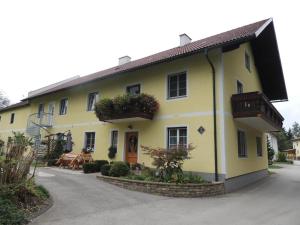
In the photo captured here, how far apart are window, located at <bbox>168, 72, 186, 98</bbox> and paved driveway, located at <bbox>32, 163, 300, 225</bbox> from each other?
5.15 metres

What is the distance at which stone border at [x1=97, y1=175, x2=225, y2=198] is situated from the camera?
30.8 ft

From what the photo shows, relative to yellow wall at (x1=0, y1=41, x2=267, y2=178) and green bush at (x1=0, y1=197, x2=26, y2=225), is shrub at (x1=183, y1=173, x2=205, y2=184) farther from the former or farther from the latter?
green bush at (x1=0, y1=197, x2=26, y2=225)

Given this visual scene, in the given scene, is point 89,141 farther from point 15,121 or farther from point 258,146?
point 15,121

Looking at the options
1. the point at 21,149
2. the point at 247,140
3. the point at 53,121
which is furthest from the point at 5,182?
the point at 53,121

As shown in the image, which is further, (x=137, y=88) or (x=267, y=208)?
(x=137, y=88)

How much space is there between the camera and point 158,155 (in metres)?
10.3

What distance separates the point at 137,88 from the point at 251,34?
22.3ft

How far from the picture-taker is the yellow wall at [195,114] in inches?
433

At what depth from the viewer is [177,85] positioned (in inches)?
504

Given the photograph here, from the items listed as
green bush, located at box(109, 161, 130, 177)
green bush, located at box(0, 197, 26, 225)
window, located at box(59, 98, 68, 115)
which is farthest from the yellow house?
green bush, located at box(0, 197, 26, 225)

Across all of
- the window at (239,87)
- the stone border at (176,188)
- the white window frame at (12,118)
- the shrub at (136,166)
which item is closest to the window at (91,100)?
the shrub at (136,166)

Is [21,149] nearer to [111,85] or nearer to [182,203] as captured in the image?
[182,203]

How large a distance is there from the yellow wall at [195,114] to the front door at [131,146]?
0.29 meters

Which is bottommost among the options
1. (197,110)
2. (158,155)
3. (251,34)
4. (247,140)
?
(158,155)
